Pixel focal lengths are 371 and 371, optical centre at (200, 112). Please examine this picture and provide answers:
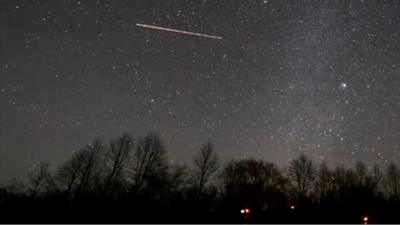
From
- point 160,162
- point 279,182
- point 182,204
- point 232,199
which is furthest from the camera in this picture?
point 279,182

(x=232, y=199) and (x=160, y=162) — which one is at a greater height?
(x=160, y=162)

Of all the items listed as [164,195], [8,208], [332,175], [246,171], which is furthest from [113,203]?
[332,175]

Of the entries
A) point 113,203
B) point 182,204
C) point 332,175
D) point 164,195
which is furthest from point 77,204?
point 332,175

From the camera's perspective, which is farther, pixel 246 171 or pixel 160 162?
pixel 246 171

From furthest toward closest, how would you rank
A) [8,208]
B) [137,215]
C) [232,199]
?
[232,199]
[137,215]
[8,208]

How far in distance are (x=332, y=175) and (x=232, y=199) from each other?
100 ft

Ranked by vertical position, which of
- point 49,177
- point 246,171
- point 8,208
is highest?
point 246,171

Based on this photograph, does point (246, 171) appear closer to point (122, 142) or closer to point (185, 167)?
point (185, 167)

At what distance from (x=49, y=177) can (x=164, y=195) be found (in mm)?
21337

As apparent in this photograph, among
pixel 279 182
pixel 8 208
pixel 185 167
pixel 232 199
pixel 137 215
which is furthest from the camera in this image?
pixel 279 182

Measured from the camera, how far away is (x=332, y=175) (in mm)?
67062

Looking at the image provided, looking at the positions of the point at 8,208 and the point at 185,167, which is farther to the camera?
the point at 185,167

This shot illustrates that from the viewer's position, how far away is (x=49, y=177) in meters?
56.2

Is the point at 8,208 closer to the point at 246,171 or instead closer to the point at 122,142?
the point at 122,142
